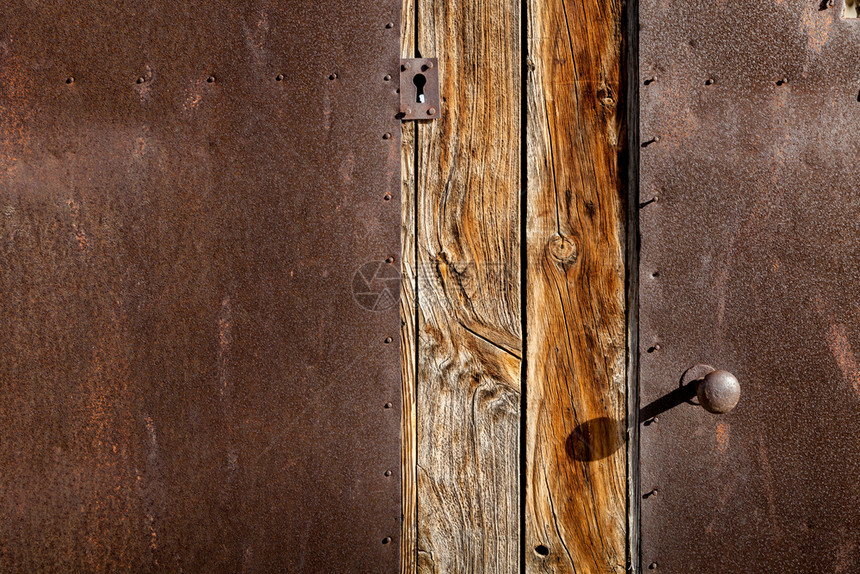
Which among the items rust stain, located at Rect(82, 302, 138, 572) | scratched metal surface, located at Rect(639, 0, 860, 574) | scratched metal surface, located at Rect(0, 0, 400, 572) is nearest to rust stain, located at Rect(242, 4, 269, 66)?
scratched metal surface, located at Rect(0, 0, 400, 572)

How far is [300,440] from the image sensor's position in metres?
0.86

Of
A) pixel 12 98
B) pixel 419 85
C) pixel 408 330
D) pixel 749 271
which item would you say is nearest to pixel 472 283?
pixel 408 330

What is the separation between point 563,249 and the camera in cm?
90

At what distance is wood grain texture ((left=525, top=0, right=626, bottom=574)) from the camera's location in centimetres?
89

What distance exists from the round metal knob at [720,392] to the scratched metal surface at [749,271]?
96 mm

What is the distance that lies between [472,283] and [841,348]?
0.68 metres

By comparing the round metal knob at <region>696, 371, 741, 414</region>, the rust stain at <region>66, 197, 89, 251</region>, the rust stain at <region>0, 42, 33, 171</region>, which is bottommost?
the round metal knob at <region>696, 371, 741, 414</region>

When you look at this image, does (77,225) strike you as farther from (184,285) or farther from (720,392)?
(720,392)

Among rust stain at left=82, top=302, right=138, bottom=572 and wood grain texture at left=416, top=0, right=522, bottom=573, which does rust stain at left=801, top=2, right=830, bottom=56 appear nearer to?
wood grain texture at left=416, top=0, right=522, bottom=573

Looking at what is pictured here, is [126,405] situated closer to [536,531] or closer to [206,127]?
[206,127]

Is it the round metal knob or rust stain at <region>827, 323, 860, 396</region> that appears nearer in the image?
the round metal knob

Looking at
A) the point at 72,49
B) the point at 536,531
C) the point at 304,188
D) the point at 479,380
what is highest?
the point at 72,49

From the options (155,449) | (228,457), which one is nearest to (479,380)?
(228,457)

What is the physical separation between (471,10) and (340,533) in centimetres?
101
